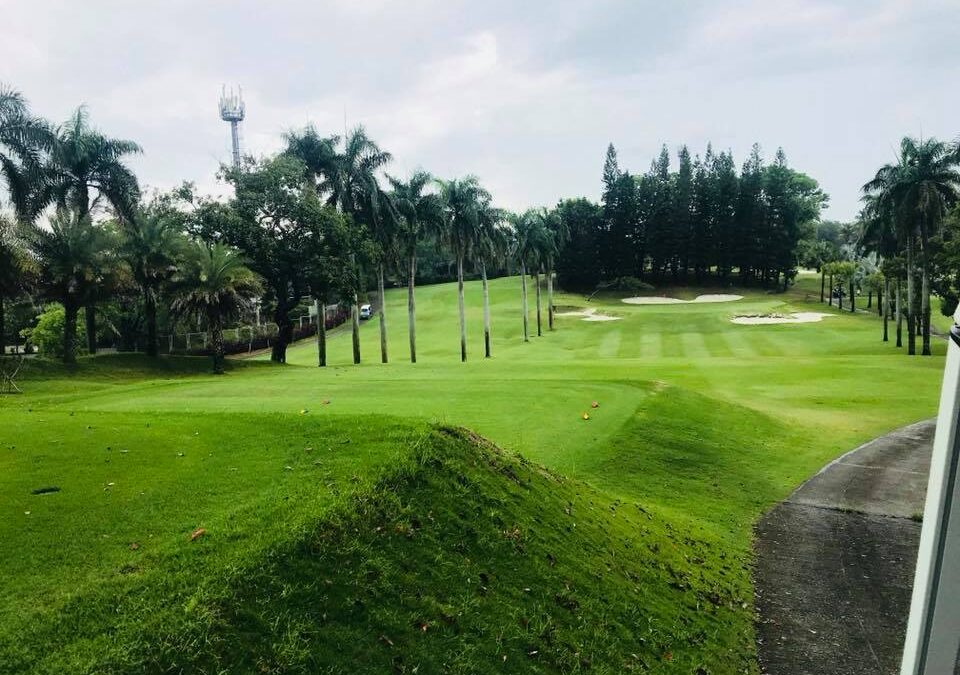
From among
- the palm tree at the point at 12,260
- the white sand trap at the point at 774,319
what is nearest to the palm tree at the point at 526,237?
the white sand trap at the point at 774,319

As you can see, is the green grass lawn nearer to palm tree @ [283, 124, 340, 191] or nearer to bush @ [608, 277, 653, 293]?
palm tree @ [283, 124, 340, 191]

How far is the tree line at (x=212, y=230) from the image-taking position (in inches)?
1089

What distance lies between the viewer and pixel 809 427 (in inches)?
949

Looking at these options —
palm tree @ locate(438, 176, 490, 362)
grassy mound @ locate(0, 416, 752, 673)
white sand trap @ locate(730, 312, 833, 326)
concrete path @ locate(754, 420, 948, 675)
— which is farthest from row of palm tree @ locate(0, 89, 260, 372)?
white sand trap @ locate(730, 312, 833, 326)

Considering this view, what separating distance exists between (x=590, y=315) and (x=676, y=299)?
1851cm

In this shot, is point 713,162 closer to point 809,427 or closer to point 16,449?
point 809,427

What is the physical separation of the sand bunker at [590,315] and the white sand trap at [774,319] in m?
12.7

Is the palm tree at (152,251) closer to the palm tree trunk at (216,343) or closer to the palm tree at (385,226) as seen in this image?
the palm tree trunk at (216,343)

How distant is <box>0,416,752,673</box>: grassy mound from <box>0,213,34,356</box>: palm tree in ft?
64.0

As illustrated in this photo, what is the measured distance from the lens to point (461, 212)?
149 ft

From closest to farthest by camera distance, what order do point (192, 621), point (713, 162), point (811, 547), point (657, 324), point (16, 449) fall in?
point (192, 621), point (16, 449), point (811, 547), point (657, 324), point (713, 162)

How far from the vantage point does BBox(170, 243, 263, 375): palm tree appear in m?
30.2

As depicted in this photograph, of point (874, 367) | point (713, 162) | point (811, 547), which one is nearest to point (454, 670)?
point (811, 547)

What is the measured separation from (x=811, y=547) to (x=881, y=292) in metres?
70.3
